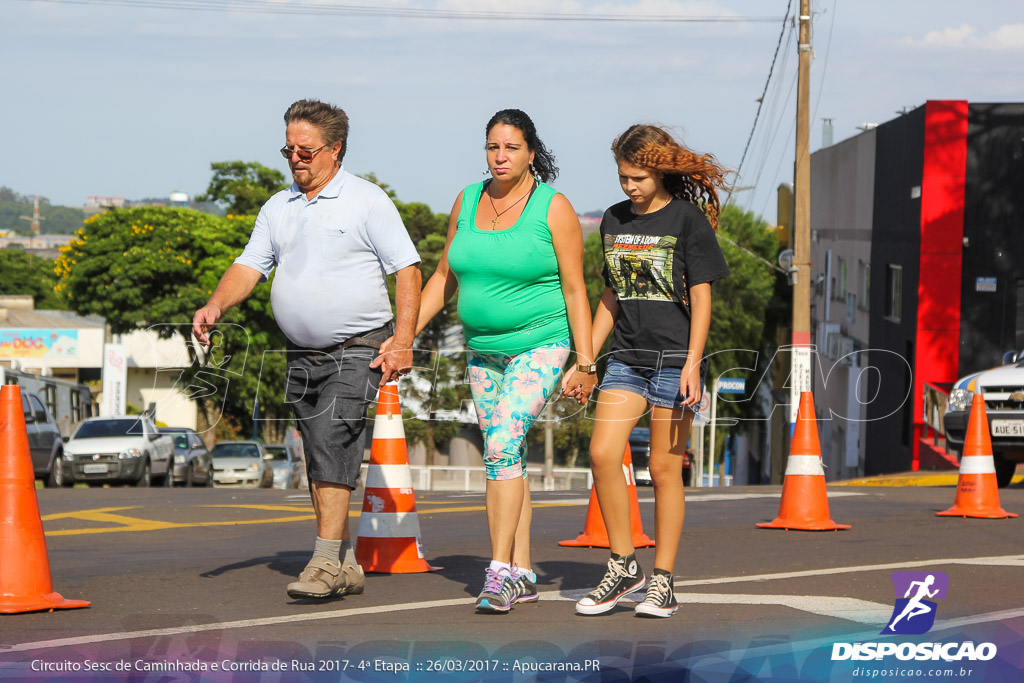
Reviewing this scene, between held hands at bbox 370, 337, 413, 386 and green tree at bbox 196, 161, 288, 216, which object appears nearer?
held hands at bbox 370, 337, 413, 386

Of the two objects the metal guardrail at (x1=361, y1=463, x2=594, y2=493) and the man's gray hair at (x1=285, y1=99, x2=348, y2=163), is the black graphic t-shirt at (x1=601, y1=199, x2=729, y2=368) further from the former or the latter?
the metal guardrail at (x1=361, y1=463, x2=594, y2=493)

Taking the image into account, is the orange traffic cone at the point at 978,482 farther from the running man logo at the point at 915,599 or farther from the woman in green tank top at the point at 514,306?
the woman in green tank top at the point at 514,306

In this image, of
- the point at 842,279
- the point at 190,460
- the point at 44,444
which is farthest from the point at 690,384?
the point at 842,279

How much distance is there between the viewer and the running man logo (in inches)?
226

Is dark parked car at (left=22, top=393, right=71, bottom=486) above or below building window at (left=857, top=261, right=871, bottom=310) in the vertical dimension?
below

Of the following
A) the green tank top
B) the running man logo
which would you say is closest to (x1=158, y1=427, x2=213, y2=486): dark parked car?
the running man logo

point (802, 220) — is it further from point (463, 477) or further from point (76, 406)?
point (76, 406)

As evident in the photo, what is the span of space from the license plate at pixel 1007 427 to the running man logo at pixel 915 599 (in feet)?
30.3

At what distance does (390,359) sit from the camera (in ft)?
21.3

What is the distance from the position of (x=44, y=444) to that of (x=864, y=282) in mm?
22412

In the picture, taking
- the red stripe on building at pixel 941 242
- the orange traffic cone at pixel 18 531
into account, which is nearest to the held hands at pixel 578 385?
the orange traffic cone at pixel 18 531

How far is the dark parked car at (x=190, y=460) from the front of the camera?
2898cm

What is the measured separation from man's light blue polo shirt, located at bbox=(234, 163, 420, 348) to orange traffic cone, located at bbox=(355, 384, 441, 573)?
117 cm

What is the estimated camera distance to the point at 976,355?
91.0 feet
